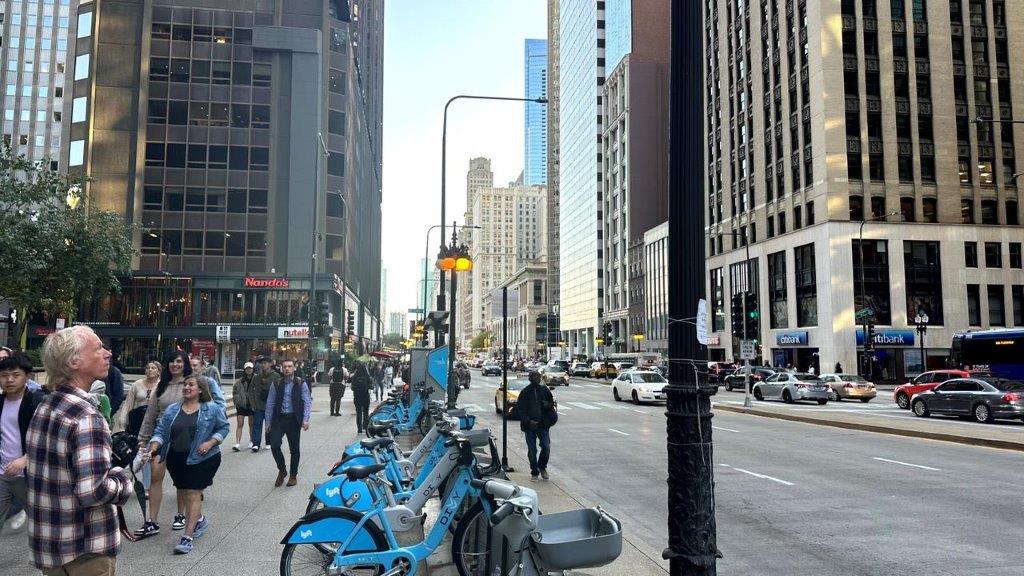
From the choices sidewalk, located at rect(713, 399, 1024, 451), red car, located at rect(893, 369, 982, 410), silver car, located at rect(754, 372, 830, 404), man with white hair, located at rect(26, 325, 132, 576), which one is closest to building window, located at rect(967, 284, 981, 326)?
silver car, located at rect(754, 372, 830, 404)

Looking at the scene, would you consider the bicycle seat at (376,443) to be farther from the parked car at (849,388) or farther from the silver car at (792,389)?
the parked car at (849,388)

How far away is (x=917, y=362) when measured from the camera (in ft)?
170

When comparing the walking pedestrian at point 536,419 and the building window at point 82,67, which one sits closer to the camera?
the walking pedestrian at point 536,419

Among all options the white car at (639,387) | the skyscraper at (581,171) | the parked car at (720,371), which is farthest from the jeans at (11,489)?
the skyscraper at (581,171)

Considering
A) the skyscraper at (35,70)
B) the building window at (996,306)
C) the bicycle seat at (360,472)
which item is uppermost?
the skyscraper at (35,70)

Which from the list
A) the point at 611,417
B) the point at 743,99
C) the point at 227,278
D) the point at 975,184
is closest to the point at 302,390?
the point at 611,417

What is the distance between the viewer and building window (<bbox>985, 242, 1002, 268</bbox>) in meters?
53.0

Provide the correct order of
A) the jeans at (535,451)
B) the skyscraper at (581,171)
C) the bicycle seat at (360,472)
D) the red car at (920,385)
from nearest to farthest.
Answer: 1. the bicycle seat at (360,472)
2. the jeans at (535,451)
3. the red car at (920,385)
4. the skyscraper at (581,171)

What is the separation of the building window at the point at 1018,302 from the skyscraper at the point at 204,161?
2151 inches

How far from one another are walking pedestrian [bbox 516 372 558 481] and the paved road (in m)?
0.66

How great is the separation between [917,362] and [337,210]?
49380mm

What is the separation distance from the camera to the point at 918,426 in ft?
65.1

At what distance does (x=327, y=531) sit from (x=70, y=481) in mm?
2203

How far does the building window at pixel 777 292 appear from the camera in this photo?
58.3 metres
